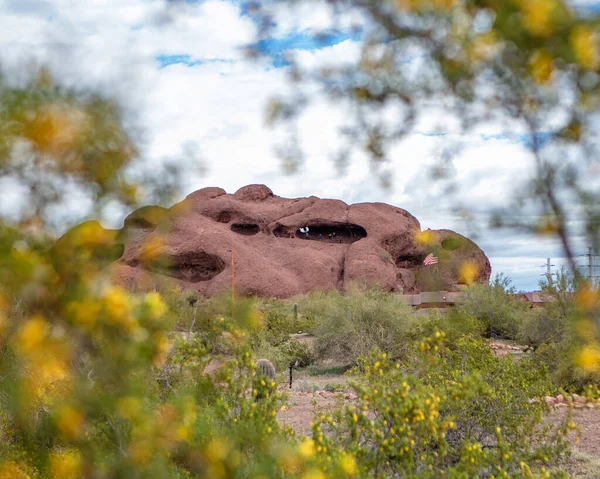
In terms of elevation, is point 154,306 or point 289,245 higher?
point 289,245

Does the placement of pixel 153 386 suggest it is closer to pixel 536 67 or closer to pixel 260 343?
pixel 536 67

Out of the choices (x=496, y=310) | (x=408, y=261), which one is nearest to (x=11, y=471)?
(x=496, y=310)

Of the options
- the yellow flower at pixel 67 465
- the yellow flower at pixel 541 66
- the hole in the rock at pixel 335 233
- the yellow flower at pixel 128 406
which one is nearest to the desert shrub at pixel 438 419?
the yellow flower at pixel 67 465

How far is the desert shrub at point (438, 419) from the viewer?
356 cm

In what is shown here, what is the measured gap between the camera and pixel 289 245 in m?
39.4

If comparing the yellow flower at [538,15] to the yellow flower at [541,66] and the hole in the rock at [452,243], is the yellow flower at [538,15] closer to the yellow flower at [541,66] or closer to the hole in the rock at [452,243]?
the yellow flower at [541,66]

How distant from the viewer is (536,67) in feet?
4.99

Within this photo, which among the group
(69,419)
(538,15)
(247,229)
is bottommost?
(69,419)

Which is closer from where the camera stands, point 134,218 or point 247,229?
point 134,218

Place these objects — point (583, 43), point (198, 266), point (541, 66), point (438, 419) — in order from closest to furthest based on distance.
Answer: point (583, 43)
point (541, 66)
point (438, 419)
point (198, 266)

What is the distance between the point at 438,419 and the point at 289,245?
35.4m

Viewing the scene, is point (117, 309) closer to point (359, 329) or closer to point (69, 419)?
point (69, 419)

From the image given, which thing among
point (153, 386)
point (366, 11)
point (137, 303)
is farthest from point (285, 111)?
point (153, 386)

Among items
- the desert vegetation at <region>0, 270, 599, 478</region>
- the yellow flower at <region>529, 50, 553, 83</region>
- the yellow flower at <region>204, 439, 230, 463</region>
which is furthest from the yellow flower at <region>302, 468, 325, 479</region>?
the yellow flower at <region>529, 50, 553, 83</region>
